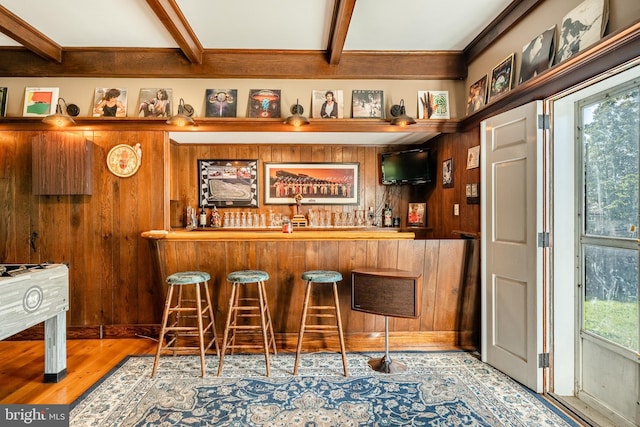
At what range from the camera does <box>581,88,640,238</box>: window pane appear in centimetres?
203

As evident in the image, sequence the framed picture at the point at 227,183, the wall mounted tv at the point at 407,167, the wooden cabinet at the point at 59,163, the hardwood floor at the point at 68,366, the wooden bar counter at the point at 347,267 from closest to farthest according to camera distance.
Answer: the hardwood floor at the point at 68,366 → the wooden bar counter at the point at 347,267 → the wooden cabinet at the point at 59,163 → the wall mounted tv at the point at 407,167 → the framed picture at the point at 227,183

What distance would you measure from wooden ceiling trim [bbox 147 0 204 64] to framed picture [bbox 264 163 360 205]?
5.63ft

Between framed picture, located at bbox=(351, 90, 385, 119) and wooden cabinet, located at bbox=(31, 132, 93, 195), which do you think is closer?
wooden cabinet, located at bbox=(31, 132, 93, 195)

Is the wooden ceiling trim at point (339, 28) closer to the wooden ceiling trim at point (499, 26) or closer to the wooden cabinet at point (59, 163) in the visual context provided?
the wooden ceiling trim at point (499, 26)

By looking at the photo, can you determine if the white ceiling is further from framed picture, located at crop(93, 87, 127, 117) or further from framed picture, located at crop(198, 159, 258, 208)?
framed picture, located at crop(198, 159, 258, 208)

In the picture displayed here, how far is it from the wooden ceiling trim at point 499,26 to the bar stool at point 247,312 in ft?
9.75

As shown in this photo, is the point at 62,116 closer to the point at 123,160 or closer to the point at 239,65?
the point at 123,160

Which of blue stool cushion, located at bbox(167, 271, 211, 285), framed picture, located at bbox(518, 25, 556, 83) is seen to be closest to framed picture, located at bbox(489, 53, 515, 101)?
Result: framed picture, located at bbox(518, 25, 556, 83)

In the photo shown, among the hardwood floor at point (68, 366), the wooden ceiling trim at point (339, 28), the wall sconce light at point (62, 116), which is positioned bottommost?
the hardwood floor at point (68, 366)

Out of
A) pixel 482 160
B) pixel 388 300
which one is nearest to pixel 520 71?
pixel 482 160

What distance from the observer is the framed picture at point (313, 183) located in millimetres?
4605

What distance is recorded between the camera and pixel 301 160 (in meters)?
4.62

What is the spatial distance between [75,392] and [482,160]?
3.73m

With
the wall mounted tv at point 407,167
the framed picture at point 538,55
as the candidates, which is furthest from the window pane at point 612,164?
the wall mounted tv at point 407,167
